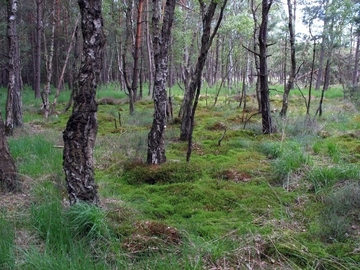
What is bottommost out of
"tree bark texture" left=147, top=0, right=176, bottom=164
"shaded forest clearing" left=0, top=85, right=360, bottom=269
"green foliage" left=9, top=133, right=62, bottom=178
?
"shaded forest clearing" left=0, top=85, right=360, bottom=269

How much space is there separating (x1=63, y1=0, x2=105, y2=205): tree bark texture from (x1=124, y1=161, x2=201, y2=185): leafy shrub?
1.70 meters

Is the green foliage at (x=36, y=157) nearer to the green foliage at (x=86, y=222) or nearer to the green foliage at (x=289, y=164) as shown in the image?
the green foliage at (x=86, y=222)

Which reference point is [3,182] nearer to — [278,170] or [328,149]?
[278,170]

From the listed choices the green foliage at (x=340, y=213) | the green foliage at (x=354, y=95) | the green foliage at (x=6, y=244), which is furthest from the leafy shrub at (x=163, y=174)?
the green foliage at (x=354, y=95)

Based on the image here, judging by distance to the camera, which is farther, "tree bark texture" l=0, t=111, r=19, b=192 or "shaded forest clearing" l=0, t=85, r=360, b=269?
"tree bark texture" l=0, t=111, r=19, b=192

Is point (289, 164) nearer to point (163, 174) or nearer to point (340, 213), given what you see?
point (340, 213)

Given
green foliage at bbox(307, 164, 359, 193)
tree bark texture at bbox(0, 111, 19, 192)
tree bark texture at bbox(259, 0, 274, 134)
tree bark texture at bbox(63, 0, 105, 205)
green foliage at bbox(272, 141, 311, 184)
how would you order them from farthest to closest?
tree bark texture at bbox(259, 0, 274, 134) < green foliage at bbox(272, 141, 311, 184) < green foliage at bbox(307, 164, 359, 193) < tree bark texture at bbox(0, 111, 19, 192) < tree bark texture at bbox(63, 0, 105, 205)

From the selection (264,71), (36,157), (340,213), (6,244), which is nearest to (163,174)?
(36,157)

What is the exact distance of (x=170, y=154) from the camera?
693 cm

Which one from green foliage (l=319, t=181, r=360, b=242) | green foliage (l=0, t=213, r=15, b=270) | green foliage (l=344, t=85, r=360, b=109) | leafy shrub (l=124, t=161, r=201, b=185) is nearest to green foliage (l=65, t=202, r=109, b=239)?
green foliage (l=0, t=213, r=15, b=270)

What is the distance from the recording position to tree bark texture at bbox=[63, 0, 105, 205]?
11.5 ft

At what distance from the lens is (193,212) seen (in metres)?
4.22

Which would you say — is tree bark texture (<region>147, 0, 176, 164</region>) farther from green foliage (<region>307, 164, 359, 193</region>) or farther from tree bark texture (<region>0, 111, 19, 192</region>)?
green foliage (<region>307, 164, 359, 193</region>)

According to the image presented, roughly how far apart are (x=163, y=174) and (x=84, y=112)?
2.17 metres
